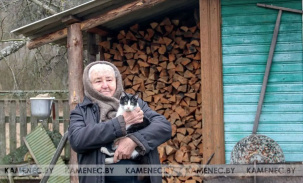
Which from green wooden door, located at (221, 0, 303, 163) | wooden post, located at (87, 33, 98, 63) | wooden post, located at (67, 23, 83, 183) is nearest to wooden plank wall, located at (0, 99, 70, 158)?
wooden post, located at (87, 33, 98, 63)

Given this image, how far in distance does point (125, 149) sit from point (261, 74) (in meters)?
2.74

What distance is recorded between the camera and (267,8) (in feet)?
16.8

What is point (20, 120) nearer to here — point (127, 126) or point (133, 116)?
point (127, 126)

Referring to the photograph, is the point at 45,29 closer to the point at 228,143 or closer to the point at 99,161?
the point at 228,143

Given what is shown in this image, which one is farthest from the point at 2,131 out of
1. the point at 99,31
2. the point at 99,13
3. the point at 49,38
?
the point at 99,13

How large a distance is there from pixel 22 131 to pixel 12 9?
15.7ft

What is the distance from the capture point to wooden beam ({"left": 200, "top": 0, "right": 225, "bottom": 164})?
17.0 ft

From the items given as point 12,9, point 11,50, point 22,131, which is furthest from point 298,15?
point 12,9

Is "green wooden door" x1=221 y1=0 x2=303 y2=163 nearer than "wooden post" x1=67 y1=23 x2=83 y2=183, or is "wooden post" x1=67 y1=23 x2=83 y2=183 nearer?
"green wooden door" x1=221 y1=0 x2=303 y2=163

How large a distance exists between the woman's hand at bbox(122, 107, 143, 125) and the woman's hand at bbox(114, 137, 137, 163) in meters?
0.10

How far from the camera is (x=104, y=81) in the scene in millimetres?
2963

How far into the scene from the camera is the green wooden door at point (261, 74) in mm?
5047

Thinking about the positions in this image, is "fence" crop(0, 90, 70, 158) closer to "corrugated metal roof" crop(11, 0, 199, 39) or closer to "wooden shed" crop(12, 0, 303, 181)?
"corrugated metal roof" crop(11, 0, 199, 39)

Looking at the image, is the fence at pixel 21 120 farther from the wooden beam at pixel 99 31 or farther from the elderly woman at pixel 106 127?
the elderly woman at pixel 106 127
